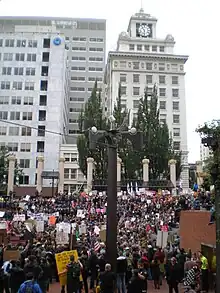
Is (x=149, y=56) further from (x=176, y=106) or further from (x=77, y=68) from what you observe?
(x=77, y=68)

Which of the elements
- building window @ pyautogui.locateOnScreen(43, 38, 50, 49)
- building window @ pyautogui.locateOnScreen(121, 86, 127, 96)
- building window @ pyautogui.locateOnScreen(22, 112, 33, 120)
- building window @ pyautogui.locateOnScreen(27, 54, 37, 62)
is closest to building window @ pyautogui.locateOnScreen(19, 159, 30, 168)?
building window @ pyautogui.locateOnScreen(22, 112, 33, 120)

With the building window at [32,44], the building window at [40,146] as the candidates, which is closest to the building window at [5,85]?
the building window at [32,44]

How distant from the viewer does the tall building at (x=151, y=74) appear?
8125 cm

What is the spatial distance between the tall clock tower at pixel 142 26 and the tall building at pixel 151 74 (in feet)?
10.1

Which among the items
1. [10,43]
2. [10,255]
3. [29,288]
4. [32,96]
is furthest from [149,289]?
[10,43]

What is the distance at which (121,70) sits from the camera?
8281cm

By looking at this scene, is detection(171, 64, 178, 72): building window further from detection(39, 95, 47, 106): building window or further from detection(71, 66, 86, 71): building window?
detection(39, 95, 47, 106): building window

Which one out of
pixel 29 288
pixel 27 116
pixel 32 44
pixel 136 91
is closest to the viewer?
pixel 29 288

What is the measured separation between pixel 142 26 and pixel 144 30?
4.30ft

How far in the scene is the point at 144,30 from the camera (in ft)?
294

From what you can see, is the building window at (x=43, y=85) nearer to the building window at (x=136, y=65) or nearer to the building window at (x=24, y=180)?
the building window at (x=24, y=180)

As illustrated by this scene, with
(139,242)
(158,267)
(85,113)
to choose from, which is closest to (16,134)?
(85,113)

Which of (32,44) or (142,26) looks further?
(142,26)

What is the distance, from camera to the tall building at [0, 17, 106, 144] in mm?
99062
